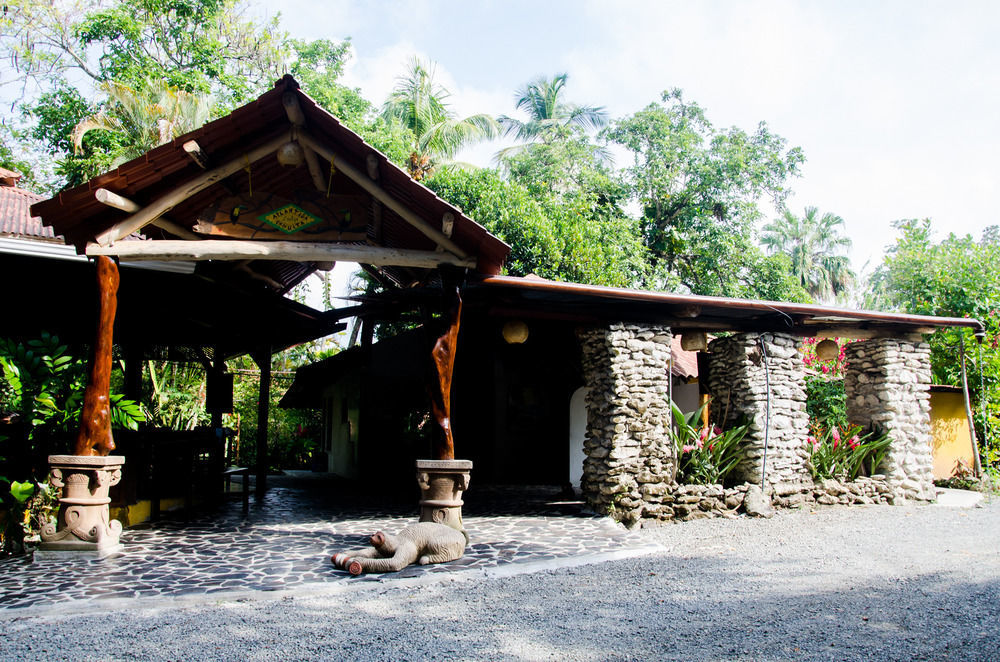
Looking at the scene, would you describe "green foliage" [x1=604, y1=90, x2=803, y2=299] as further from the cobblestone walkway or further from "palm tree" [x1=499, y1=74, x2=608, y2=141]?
the cobblestone walkway

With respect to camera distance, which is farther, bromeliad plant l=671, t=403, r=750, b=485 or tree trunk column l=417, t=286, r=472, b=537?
bromeliad plant l=671, t=403, r=750, b=485

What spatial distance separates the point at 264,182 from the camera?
21.7ft

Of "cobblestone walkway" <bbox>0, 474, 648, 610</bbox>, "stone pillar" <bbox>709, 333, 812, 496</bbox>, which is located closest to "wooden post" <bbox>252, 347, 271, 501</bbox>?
"cobblestone walkway" <bbox>0, 474, 648, 610</bbox>

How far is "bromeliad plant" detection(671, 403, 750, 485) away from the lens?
8.39 metres

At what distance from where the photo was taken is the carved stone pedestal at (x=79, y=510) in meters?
5.40

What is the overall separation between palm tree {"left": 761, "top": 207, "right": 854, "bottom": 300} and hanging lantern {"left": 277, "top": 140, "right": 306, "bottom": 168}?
29580mm

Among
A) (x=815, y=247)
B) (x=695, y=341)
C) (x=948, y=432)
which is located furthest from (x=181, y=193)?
(x=815, y=247)

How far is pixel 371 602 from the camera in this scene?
14.4 feet

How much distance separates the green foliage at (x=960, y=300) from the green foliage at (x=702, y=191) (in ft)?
16.0

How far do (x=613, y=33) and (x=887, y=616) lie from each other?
31.0 feet

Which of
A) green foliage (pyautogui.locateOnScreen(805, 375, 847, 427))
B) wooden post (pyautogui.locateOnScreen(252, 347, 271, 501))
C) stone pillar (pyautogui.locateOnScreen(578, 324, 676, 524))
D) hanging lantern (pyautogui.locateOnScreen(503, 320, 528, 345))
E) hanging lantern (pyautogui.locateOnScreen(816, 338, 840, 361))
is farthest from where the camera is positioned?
green foliage (pyautogui.locateOnScreen(805, 375, 847, 427))

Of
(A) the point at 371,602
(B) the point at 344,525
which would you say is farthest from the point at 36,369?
(A) the point at 371,602

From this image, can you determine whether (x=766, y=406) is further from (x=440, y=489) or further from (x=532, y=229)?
(x=532, y=229)

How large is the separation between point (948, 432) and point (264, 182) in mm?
13055
